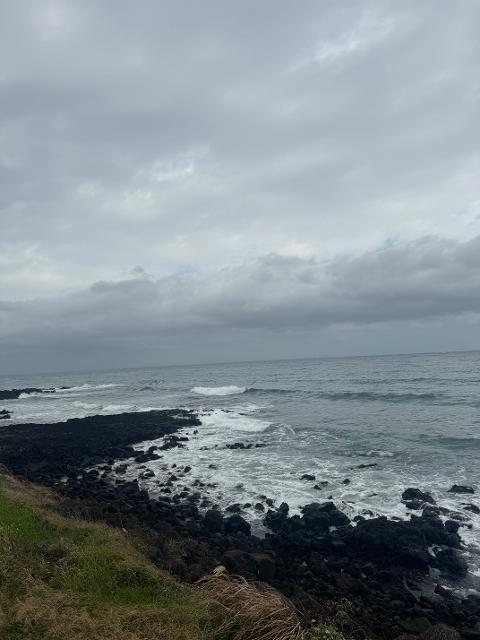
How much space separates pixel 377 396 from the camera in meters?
52.2

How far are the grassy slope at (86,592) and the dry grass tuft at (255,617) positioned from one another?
29 cm

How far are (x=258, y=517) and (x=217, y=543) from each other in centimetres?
332

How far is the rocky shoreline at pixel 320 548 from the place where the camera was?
1055 cm

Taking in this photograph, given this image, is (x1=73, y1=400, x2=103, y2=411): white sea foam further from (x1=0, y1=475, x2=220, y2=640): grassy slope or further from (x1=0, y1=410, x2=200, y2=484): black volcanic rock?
(x1=0, y1=475, x2=220, y2=640): grassy slope

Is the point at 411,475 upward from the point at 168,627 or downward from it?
downward

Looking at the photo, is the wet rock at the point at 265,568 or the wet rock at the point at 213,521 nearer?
the wet rock at the point at 265,568

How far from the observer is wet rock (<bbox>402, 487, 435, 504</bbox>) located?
1825 cm

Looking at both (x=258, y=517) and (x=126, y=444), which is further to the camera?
(x=126, y=444)

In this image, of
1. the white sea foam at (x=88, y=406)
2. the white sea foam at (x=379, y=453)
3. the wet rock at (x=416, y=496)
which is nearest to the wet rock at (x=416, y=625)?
the wet rock at (x=416, y=496)

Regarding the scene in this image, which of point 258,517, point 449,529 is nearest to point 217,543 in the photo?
point 258,517

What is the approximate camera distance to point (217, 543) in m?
14.5

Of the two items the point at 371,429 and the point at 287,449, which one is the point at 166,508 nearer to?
the point at 287,449

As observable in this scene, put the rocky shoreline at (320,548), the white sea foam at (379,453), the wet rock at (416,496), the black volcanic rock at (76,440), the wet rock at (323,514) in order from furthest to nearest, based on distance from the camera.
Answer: the black volcanic rock at (76,440) → the white sea foam at (379,453) → the wet rock at (416,496) → the wet rock at (323,514) → the rocky shoreline at (320,548)

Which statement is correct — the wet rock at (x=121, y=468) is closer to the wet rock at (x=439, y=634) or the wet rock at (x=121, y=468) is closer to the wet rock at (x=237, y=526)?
the wet rock at (x=237, y=526)
